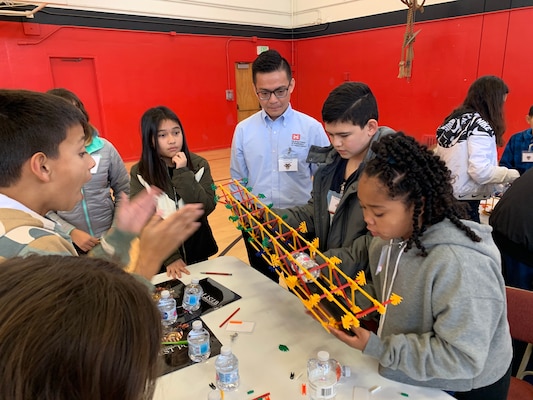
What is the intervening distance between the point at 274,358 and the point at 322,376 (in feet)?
0.58

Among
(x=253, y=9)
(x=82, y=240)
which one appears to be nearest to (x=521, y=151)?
(x=82, y=240)

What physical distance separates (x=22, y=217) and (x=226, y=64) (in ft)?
26.0

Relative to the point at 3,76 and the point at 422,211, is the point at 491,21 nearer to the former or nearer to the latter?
the point at 422,211

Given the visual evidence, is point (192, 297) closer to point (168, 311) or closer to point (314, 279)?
point (168, 311)

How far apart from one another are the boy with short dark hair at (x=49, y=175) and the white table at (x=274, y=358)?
0.36m

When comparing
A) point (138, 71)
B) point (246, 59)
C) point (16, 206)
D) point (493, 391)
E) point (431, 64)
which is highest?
point (246, 59)

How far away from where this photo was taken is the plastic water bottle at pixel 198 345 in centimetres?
115

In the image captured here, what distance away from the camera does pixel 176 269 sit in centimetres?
172

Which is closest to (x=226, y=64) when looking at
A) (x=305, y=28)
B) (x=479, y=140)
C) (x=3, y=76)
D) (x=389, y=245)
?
(x=305, y=28)

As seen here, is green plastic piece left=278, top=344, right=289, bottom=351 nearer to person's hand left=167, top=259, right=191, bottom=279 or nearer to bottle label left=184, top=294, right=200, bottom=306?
bottle label left=184, top=294, right=200, bottom=306

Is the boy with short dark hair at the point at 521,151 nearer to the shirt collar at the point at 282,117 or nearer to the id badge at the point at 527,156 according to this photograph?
the id badge at the point at 527,156

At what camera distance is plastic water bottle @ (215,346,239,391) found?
101 cm

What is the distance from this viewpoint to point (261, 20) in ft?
27.7

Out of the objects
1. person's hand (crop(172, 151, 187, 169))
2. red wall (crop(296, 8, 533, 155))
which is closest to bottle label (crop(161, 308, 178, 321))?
person's hand (crop(172, 151, 187, 169))
